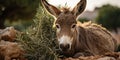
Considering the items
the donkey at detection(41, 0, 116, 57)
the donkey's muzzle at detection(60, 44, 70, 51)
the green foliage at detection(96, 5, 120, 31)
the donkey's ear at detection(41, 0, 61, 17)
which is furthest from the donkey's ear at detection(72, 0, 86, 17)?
the green foliage at detection(96, 5, 120, 31)

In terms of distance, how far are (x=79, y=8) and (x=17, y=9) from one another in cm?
2628

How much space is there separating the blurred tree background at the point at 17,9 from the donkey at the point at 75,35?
21.9m

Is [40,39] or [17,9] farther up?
[17,9]

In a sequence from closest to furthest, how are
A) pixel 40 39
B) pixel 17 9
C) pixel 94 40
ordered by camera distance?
pixel 40 39 → pixel 94 40 → pixel 17 9

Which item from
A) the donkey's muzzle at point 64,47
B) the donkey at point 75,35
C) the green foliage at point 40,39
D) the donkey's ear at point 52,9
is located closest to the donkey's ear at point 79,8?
the donkey at point 75,35

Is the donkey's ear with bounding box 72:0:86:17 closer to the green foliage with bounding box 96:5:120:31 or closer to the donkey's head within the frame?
the donkey's head

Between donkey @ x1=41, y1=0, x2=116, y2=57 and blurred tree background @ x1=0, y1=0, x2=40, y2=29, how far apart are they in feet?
71.7

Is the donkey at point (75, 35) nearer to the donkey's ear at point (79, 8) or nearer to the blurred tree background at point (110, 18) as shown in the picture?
the donkey's ear at point (79, 8)

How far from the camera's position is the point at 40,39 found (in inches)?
473

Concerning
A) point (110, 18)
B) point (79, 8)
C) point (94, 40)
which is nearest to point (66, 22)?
point (79, 8)

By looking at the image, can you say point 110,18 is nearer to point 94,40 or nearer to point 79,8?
point 94,40

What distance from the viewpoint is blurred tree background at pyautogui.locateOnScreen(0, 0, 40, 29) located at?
3622 cm

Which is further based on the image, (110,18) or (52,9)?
(110,18)

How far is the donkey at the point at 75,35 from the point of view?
11.5 m
